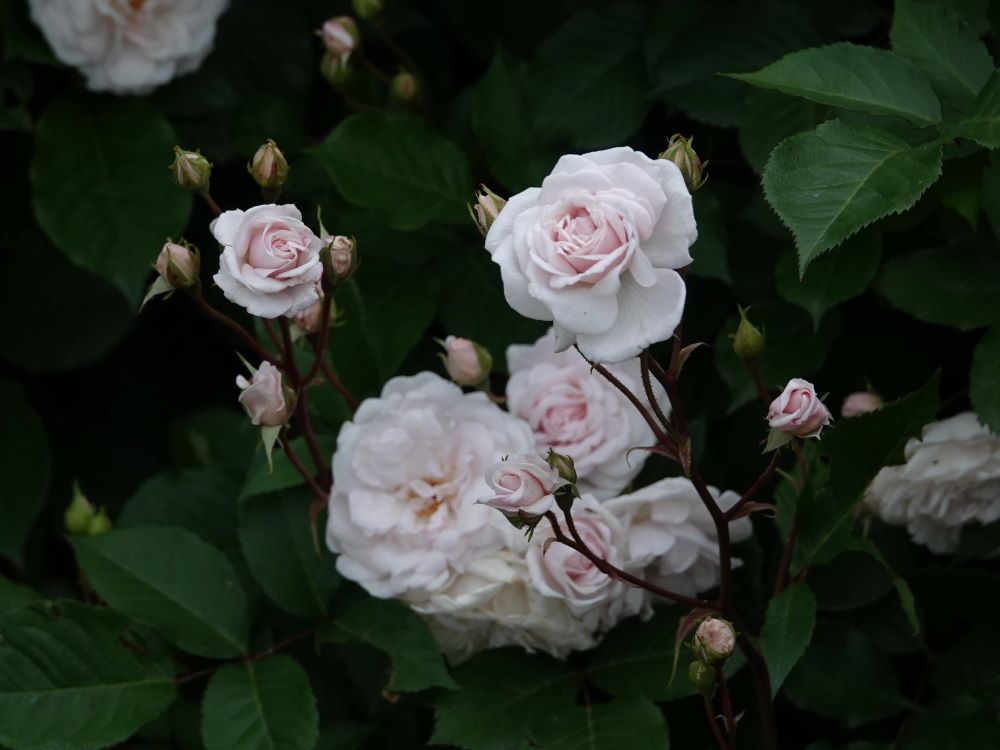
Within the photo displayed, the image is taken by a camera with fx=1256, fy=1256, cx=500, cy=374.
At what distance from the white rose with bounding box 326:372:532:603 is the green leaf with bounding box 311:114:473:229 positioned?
0.27 metres

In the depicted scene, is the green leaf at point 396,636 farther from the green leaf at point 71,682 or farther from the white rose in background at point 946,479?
the white rose in background at point 946,479

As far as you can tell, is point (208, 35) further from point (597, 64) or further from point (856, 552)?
point (856, 552)

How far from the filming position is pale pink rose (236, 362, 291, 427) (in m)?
0.96

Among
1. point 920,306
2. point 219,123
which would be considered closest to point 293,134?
point 219,123

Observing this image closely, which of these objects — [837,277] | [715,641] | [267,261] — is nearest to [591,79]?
[837,277]

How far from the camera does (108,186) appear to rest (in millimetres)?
1547

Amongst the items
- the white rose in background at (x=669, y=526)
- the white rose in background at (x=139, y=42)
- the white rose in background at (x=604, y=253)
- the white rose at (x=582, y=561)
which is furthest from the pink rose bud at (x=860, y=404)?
the white rose in background at (x=139, y=42)

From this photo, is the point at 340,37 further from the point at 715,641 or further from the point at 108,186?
the point at 715,641

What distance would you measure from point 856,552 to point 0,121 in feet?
3.55

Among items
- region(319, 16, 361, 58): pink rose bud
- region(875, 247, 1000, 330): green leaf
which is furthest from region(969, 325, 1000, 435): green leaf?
region(319, 16, 361, 58): pink rose bud

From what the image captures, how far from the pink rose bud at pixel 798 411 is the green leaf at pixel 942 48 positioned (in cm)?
34

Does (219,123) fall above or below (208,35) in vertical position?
below

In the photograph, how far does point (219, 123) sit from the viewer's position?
1.64m

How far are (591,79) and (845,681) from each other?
70 cm
